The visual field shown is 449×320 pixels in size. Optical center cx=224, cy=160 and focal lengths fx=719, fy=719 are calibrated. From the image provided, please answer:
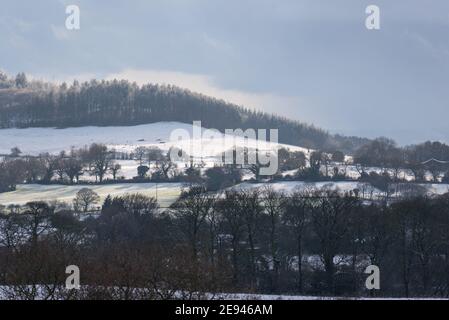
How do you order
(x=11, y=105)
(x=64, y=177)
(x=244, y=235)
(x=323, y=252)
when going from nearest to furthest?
(x=323, y=252)
(x=244, y=235)
(x=64, y=177)
(x=11, y=105)

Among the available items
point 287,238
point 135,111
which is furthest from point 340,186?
point 135,111

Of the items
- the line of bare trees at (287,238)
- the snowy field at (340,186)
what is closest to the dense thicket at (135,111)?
the snowy field at (340,186)

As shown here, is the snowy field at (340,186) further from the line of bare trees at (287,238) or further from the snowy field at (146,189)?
the line of bare trees at (287,238)

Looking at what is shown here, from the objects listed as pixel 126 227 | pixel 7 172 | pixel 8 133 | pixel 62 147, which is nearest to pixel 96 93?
pixel 8 133

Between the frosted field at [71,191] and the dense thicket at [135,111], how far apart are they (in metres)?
58.6

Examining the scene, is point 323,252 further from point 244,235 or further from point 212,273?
point 212,273

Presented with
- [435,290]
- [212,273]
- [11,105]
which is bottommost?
[435,290]

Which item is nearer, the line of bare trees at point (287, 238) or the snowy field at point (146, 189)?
the line of bare trees at point (287, 238)

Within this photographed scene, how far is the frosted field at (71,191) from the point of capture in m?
71.1

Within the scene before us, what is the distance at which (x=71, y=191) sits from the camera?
3100 inches

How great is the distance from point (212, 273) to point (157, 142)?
364ft

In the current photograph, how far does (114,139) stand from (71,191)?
2377 inches
